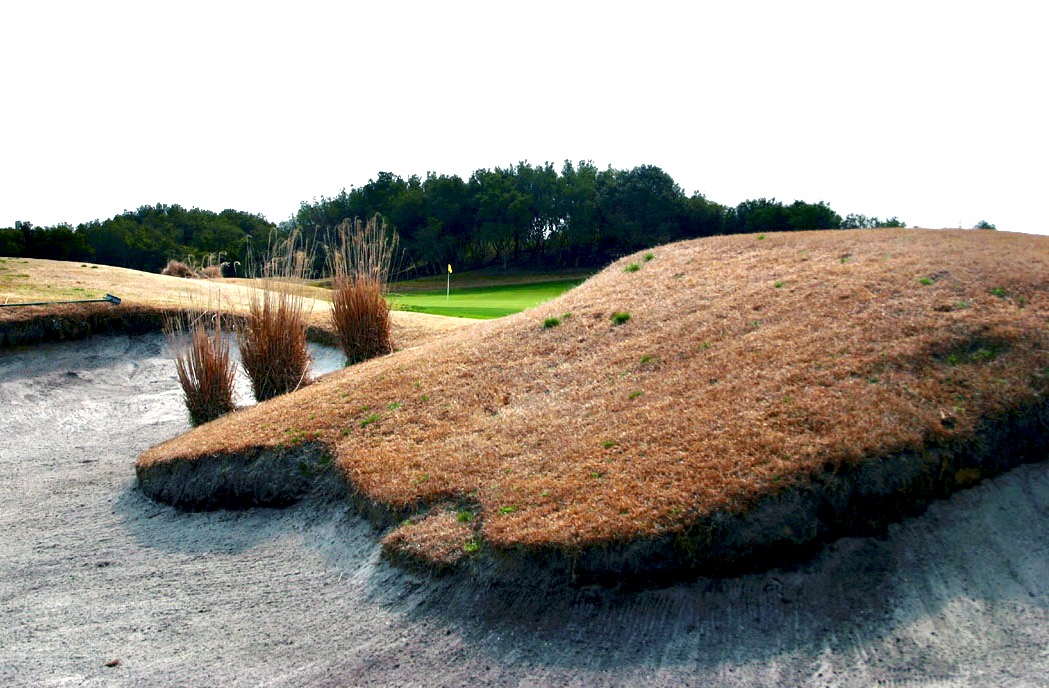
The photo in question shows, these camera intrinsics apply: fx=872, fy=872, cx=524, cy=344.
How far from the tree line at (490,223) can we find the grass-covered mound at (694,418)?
28.9 meters

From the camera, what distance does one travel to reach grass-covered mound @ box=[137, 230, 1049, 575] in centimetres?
635

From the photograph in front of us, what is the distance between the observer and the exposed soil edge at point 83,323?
15.9 metres

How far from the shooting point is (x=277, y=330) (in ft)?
42.8

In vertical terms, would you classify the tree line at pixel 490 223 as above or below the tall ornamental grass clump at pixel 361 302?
above

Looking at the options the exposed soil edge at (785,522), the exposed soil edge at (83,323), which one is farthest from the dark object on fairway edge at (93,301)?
the exposed soil edge at (785,522)

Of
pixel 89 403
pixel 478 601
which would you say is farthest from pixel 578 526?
pixel 89 403

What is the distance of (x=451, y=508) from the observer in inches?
283

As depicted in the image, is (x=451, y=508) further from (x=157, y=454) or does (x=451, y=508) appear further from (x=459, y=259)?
(x=459, y=259)

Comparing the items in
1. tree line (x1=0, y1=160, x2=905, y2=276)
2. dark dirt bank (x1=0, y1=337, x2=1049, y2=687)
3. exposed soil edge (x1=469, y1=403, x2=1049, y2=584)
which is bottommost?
dark dirt bank (x1=0, y1=337, x2=1049, y2=687)

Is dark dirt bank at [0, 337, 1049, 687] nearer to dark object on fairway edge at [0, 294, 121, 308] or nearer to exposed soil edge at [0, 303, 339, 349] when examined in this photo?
exposed soil edge at [0, 303, 339, 349]

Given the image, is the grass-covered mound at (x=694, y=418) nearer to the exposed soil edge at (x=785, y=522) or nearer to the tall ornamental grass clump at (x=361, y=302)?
the exposed soil edge at (x=785, y=522)

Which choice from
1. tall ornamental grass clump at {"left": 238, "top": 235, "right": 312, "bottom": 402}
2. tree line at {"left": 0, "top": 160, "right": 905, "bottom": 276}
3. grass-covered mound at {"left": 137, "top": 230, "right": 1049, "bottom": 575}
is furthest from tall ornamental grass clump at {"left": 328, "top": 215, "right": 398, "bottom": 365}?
tree line at {"left": 0, "top": 160, "right": 905, "bottom": 276}

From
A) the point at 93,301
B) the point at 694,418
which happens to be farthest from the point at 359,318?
the point at 694,418

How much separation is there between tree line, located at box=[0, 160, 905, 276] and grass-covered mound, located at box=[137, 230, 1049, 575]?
1139 inches
